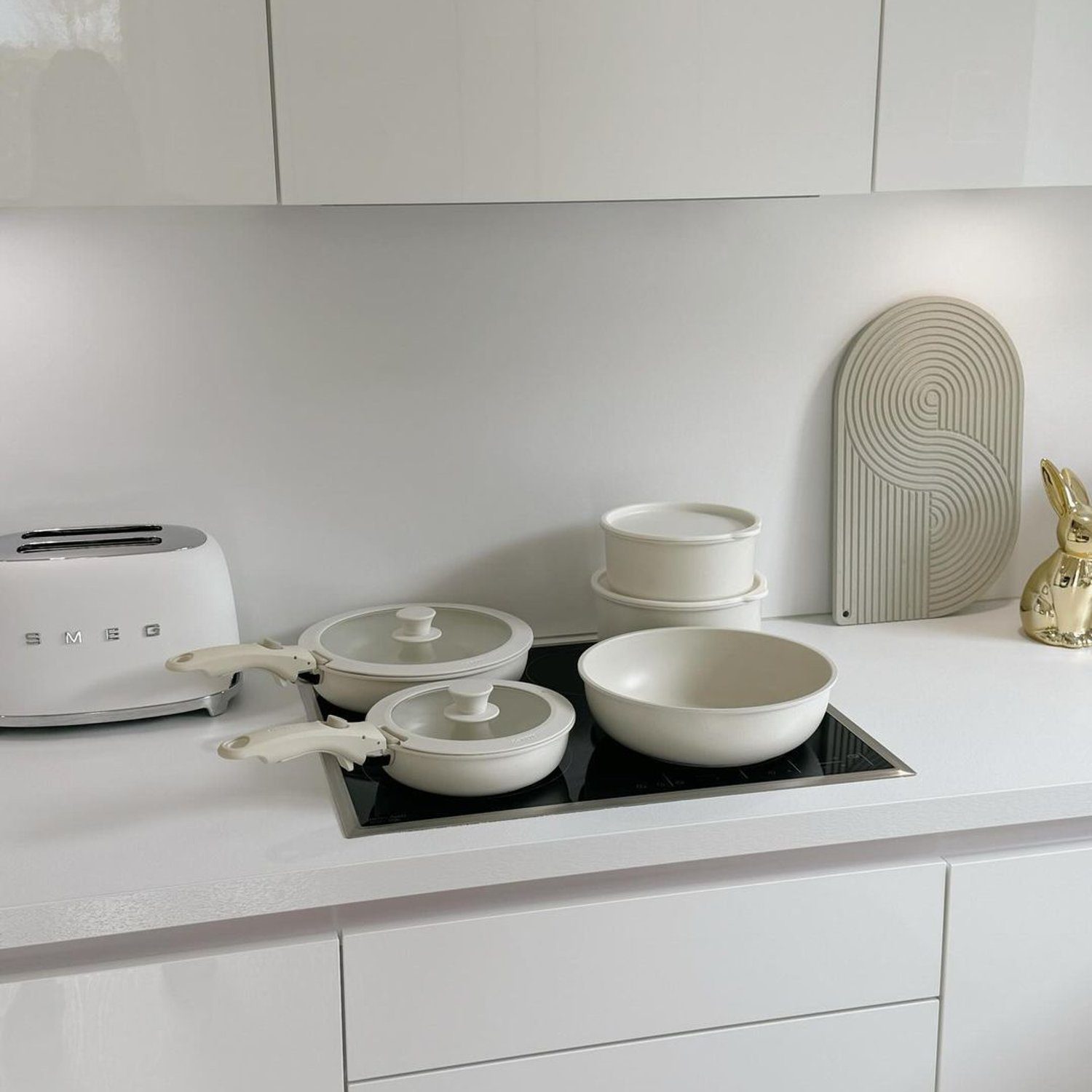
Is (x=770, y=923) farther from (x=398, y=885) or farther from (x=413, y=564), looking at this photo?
(x=413, y=564)

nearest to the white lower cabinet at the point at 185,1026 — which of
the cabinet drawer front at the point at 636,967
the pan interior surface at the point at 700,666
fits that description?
the cabinet drawer front at the point at 636,967

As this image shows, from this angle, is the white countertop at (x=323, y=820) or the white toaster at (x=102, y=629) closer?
the white countertop at (x=323, y=820)

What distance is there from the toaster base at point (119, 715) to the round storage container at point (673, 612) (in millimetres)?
506

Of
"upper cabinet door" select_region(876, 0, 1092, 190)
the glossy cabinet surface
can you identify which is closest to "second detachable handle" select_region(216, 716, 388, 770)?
the glossy cabinet surface

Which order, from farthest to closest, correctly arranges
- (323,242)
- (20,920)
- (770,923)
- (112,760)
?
(323,242) < (112,760) < (770,923) < (20,920)

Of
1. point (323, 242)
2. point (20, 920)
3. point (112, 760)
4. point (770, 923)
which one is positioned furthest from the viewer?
point (323, 242)

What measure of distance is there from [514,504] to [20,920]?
0.90 m

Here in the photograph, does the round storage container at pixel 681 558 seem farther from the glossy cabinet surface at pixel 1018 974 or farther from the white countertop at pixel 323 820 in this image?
the glossy cabinet surface at pixel 1018 974

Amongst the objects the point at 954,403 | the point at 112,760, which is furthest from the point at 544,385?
the point at 112,760

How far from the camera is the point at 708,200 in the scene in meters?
1.82

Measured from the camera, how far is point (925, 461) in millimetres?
1943

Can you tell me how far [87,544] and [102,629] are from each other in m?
0.14

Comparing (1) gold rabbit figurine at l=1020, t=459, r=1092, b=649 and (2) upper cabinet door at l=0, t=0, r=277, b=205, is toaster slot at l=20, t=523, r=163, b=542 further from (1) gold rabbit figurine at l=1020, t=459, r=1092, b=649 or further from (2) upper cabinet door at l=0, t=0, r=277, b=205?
(1) gold rabbit figurine at l=1020, t=459, r=1092, b=649

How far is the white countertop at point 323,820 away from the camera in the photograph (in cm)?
122
